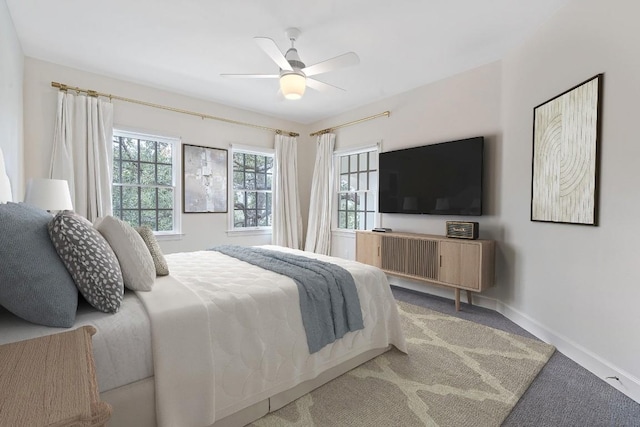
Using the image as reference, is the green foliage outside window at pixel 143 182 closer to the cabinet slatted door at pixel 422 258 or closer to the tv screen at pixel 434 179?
the tv screen at pixel 434 179

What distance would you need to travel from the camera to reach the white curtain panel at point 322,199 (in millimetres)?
4859

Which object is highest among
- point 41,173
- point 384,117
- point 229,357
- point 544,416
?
point 384,117

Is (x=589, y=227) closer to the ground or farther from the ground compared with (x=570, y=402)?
farther from the ground

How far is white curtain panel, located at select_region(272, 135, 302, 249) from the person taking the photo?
16.1 feet

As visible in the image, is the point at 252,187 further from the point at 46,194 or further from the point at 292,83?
the point at 46,194

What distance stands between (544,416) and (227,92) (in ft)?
14.4

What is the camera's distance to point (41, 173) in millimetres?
3092

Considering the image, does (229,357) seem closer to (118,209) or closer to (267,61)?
(267,61)

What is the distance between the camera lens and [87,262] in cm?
119

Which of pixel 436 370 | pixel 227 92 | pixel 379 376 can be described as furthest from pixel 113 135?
pixel 436 370

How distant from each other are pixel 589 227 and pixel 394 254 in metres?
1.92

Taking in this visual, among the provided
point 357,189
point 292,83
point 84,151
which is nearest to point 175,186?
point 84,151

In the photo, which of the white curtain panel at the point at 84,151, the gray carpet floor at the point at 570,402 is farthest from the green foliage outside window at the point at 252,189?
the gray carpet floor at the point at 570,402

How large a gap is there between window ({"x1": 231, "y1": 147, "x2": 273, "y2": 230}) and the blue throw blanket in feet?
9.06
